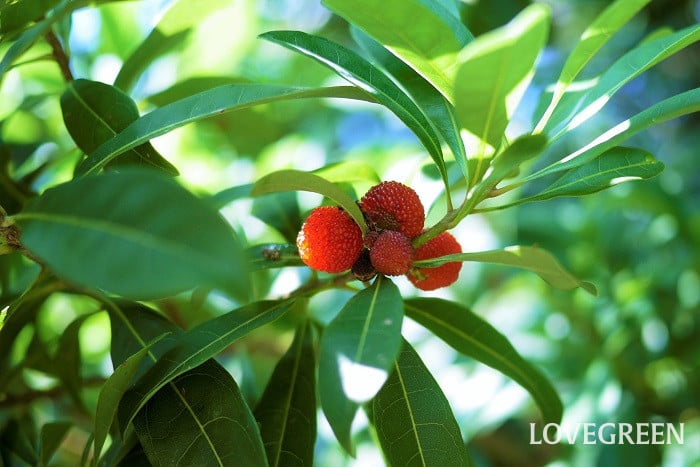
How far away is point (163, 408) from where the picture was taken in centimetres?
91

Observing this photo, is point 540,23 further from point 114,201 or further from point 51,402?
point 51,402

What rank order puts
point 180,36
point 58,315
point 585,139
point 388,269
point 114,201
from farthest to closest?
point 585,139 → point 58,315 → point 180,36 → point 388,269 → point 114,201

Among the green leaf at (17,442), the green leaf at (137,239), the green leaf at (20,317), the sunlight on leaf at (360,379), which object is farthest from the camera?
the green leaf at (17,442)

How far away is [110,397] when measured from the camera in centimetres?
84

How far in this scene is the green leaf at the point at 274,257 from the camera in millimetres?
1027

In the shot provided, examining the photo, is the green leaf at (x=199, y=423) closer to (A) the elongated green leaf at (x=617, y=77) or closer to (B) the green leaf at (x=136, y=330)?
(B) the green leaf at (x=136, y=330)

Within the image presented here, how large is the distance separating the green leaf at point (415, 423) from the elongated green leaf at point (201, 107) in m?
0.40

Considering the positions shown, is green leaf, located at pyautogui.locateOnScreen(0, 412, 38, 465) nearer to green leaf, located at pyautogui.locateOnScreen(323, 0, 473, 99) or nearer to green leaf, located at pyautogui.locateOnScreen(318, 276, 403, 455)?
green leaf, located at pyautogui.locateOnScreen(318, 276, 403, 455)

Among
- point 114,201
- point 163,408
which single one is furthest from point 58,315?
point 114,201

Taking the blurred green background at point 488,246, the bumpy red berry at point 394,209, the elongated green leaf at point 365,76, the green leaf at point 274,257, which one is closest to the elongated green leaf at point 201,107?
the elongated green leaf at point 365,76

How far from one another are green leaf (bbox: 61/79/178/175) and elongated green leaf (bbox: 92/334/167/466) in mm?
331

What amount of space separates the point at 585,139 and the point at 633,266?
38.3 inches

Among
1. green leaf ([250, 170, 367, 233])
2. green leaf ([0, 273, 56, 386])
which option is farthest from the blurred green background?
green leaf ([250, 170, 367, 233])

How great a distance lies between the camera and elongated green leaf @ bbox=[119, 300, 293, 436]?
2.80 ft
